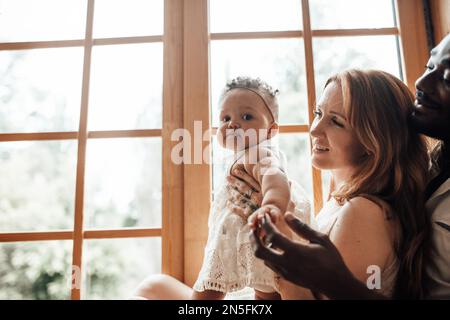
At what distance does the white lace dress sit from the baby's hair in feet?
1.09

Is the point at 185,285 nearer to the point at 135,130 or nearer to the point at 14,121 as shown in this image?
the point at 135,130

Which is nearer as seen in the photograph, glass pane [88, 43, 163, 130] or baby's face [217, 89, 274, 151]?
baby's face [217, 89, 274, 151]

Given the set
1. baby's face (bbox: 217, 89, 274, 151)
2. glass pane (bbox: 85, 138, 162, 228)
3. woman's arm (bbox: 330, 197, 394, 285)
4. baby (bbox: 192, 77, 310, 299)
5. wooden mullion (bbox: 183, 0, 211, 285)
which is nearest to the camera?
woman's arm (bbox: 330, 197, 394, 285)

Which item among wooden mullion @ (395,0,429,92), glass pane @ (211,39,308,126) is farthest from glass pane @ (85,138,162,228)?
Result: wooden mullion @ (395,0,429,92)

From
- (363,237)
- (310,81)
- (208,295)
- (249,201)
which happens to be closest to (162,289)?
(208,295)

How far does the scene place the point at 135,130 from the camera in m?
1.39

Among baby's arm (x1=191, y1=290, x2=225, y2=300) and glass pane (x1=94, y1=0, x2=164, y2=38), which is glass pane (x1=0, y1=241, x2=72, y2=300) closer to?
baby's arm (x1=191, y1=290, x2=225, y2=300)

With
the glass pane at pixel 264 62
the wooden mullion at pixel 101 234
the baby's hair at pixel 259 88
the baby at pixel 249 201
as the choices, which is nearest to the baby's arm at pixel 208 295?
the baby at pixel 249 201

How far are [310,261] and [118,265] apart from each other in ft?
3.27

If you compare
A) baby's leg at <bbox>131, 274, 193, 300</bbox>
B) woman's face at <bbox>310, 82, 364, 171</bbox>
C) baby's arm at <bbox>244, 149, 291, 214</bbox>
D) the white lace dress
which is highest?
woman's face at <bbox>310, 82, 364, 171</bbox>

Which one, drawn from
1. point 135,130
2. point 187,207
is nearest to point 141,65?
point 135,130

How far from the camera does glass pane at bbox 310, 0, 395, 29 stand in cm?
145

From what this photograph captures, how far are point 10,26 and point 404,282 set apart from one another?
175cm

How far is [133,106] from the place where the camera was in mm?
1441
